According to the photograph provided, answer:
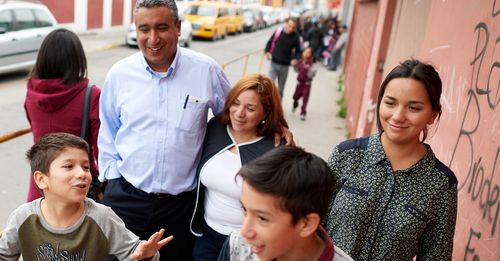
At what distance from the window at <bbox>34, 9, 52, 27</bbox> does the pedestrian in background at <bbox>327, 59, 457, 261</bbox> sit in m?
11.3

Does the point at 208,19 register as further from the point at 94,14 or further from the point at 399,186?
the point at 399,186

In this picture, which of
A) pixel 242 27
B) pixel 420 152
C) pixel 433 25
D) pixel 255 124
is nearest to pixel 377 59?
pixel 433 25

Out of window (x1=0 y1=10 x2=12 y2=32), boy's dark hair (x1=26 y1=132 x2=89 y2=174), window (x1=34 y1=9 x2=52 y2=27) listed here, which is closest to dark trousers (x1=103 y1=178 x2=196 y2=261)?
boy's dark hair (x1=26 y1=132 x2=89 y2=174)

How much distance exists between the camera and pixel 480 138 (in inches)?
109

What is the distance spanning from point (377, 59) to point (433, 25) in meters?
2.74

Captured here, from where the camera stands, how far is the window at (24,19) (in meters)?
11.1

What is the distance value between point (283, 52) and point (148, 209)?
25.4ft

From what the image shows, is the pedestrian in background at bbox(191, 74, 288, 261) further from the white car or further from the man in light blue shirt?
the white car

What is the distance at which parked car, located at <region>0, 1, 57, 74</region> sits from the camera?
10.7m

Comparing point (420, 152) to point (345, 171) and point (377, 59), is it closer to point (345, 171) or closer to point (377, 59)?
point (345, 171)

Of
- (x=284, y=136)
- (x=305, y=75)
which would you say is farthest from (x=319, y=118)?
(x=284, y=136)

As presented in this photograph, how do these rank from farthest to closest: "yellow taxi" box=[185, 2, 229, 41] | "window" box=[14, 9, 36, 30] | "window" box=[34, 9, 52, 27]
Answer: "yellow taxi" box=[185, 2, 229, 41] < "window" box=[34, 9, 52, 27] < "window" box=[14, 9, 36, 30]

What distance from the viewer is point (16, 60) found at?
434 inches

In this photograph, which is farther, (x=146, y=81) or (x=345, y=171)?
(x=146, y=81)
